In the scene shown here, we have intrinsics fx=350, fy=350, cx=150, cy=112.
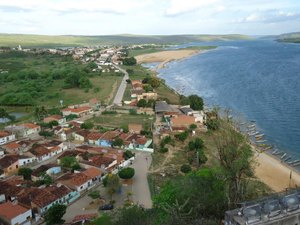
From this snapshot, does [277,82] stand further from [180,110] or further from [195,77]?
[180,110]

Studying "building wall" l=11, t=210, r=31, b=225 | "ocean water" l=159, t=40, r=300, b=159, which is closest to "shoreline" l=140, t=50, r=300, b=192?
"ocean water" l=159, t=40, r=300, b=159

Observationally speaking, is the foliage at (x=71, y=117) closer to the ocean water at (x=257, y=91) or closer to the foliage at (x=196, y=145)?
the foliage at (x=196, y=145)

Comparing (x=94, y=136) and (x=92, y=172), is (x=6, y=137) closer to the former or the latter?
(x=94, y=136)

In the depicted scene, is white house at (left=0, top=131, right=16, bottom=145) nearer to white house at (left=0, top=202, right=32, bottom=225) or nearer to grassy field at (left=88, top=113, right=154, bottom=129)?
grassy field at (left=88, top=113, right=154, bottom=129)

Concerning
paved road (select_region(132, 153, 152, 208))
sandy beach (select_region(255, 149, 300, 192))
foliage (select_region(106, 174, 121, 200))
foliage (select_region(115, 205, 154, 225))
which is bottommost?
sandy beach (select_region(255, 149, 300, 192))

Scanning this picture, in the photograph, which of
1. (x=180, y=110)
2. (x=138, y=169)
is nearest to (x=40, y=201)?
(x=138, y=169)

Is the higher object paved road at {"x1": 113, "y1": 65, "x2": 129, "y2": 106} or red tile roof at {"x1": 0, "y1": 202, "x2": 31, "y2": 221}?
red tile roof at {"x1": 0, "y1": 202, "x2": 31, "y2": 221}

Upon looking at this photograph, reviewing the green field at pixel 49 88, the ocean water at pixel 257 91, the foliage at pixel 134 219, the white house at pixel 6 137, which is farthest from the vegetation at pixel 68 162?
the green field at pixel 49 88
